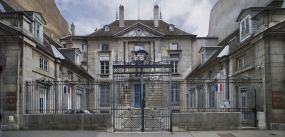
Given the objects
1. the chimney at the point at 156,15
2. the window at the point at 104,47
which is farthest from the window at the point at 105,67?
the chimney at the point at 156,15

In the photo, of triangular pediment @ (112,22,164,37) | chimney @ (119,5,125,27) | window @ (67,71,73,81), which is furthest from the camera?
chimney @ (119,5,125,27)

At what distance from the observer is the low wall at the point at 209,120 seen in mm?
9672

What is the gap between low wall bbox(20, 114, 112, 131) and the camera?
31.5 feet

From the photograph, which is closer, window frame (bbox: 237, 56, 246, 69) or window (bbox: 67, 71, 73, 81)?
window frame (bbox: 237, 56, 246, 69)

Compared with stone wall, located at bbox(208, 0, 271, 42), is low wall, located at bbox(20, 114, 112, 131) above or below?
below

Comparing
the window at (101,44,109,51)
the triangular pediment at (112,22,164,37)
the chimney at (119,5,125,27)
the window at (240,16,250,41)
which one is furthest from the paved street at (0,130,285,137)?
the chimney at (119,5,125,27)

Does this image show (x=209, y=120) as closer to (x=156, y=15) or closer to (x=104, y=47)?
(x=104, y=47)

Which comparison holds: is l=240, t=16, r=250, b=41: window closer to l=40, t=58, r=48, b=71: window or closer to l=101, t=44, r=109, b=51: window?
l=40, t=58, r=48, b=71: window

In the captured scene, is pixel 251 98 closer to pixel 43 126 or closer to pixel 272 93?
pixel 272 93

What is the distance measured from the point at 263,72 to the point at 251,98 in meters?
1.46

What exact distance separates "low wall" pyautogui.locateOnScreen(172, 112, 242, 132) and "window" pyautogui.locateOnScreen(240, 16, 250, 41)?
6629mm

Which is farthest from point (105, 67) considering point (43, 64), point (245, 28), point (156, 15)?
point (245, 28)

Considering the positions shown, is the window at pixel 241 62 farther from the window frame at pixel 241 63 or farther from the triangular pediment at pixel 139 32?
the triangular pediment at pixel 139 32

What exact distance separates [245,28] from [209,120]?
7.87 metres
